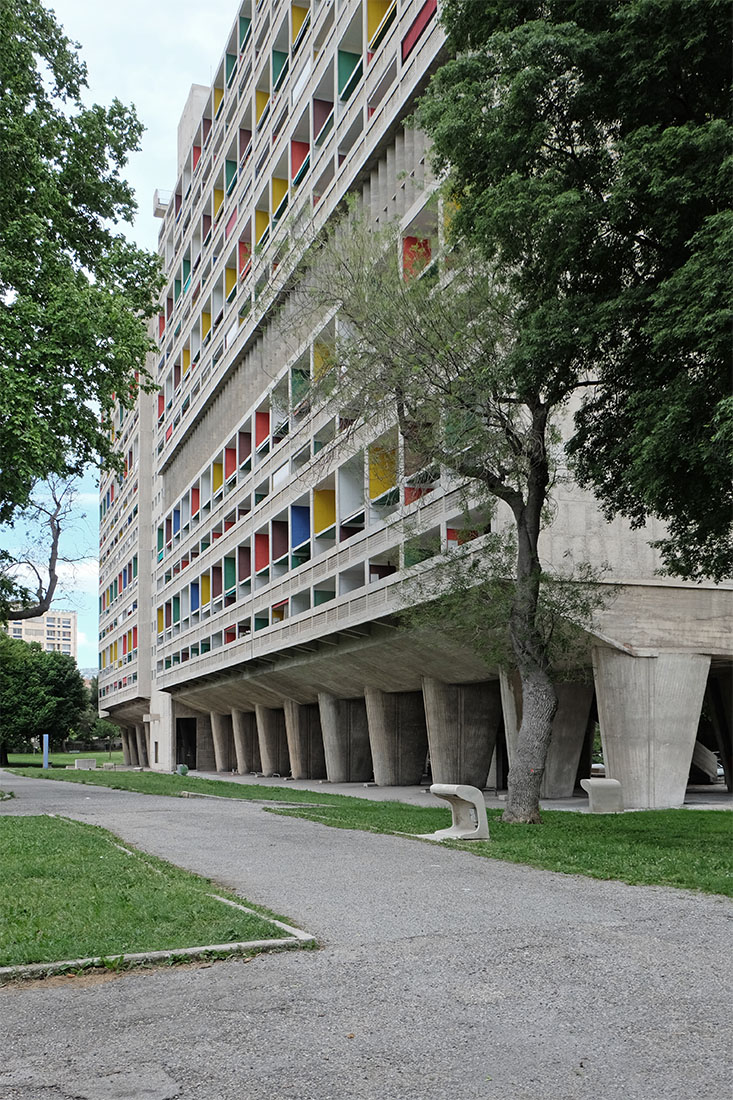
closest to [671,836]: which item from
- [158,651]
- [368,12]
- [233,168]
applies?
[368,12]

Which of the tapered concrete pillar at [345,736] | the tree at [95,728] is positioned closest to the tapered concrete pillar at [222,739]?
the tapered concrete pillar at [345,736]

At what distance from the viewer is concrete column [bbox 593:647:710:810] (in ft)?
68.0

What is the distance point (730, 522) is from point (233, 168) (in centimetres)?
4013

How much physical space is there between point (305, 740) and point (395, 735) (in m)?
9.75

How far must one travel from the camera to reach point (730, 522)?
12.2 metres

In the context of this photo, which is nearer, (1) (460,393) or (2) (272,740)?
(1) (460,393)

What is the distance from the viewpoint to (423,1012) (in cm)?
511

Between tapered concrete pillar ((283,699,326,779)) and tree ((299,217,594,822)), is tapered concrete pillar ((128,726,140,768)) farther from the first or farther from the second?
tree ((299,217,594,822))

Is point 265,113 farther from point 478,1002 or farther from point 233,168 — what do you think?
point 478,1002

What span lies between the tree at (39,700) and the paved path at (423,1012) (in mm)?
79529

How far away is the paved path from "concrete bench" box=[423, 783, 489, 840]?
3.99m

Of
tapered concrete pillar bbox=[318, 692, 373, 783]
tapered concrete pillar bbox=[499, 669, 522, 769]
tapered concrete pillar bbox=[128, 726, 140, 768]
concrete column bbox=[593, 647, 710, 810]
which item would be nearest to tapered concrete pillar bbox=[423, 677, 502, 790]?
tapered concrete pillar bbox=[499, 669, 522, 769]

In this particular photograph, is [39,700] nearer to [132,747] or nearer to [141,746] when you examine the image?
[132,747]

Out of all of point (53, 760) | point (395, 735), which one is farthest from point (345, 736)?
point (53, 760)
